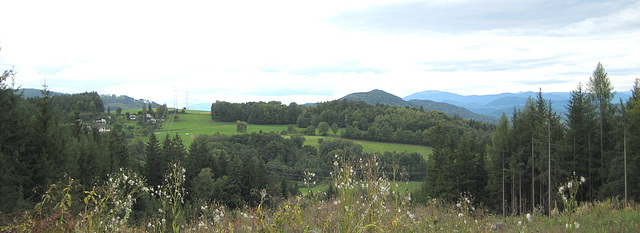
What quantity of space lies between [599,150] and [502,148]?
21.7ft

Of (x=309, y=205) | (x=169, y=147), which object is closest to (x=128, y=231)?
(x=309, y=205)

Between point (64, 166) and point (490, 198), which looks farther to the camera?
point (490, 198)

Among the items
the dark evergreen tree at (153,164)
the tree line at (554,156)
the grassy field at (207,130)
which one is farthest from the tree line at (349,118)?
the dark evergreen tree at (153,164)

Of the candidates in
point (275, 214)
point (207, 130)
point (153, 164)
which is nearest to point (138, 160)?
point (153, 164)

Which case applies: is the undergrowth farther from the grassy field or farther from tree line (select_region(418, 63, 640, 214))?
the grassy field

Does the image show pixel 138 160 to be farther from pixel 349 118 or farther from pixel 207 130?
pixel 349 118

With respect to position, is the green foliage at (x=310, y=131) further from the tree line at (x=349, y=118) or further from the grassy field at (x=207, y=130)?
the grassy field at (x=207, y=130)

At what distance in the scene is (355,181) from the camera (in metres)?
4.76

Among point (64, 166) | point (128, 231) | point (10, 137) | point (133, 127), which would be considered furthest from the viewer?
point (133, 127)

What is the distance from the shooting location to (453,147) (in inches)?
1278

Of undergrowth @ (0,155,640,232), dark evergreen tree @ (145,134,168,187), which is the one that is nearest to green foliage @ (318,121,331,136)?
dark evergreen tree @ (145,134,168,187)

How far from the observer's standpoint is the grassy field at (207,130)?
66.0 m

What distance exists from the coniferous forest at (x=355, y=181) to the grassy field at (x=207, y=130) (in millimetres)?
12777

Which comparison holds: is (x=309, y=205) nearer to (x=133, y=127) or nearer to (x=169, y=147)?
(x=169, y=147)
